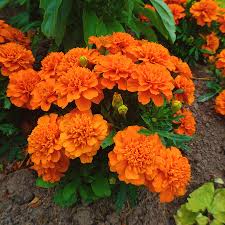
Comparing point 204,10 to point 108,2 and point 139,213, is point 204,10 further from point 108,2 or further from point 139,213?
point 139,213

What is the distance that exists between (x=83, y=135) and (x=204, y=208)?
1031 millimetres

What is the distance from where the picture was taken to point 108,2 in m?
2.66

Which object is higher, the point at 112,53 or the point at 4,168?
the point at 112,53

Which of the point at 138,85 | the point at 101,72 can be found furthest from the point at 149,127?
the point at 101,72

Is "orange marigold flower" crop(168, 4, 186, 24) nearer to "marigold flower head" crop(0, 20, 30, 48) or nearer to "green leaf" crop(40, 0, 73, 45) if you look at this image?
"green leaf" crop(40, 0, 73, 45)

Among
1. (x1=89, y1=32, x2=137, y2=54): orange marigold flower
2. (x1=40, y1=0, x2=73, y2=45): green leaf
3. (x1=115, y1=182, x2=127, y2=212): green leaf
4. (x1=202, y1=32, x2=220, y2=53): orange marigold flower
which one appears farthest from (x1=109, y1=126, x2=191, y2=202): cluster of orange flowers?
(x1=202, y1=32, x2=220, y2=53): orange marigold flower

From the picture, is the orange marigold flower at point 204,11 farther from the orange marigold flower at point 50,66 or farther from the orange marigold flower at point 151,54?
the orange marigold flower at point 50,66

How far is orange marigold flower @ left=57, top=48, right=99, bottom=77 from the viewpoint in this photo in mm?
2027

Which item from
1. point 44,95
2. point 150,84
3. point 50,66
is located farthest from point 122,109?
point 50,66

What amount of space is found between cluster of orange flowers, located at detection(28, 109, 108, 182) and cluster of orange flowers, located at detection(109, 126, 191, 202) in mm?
97

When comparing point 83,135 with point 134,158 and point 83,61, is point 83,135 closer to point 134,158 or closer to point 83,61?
point 134,158

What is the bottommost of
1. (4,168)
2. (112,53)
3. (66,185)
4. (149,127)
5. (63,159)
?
(4,168)

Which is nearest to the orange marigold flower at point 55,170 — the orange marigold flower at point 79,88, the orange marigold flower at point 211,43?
the orange marigold flower at point 79,88

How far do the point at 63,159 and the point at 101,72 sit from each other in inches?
17.5
